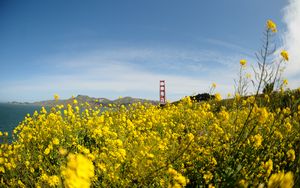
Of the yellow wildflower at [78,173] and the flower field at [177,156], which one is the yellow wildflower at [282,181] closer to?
the flower field at [177,156]

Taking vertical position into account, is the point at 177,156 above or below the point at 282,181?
below

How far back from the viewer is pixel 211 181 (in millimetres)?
3494

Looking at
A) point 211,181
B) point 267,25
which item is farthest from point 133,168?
point 267,25

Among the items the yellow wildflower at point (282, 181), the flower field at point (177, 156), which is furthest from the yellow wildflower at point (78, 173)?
the yellow wildflower at point (282, 181)

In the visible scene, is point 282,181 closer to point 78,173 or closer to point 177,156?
point 78,173

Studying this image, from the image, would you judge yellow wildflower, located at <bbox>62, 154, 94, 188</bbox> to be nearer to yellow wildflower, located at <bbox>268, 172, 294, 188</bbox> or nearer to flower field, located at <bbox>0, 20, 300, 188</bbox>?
flower field, located at <bbox>0, 20, 300, 188</bbox>

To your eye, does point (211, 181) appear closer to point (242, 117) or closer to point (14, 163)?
point (14, 163)

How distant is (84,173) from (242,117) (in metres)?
6.66

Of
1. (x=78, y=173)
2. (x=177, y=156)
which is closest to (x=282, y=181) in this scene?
(x=78, y=173)

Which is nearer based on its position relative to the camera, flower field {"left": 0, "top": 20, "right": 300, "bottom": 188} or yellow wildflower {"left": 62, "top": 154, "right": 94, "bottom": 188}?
yellow wildflower {"left": 62, "top": 154, "right": 94, "bottom": 188}

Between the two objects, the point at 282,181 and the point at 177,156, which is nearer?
the point at 282,181

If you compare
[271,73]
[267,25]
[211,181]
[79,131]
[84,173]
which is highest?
[267,25]

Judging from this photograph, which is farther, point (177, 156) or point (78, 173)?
point (177, 156)

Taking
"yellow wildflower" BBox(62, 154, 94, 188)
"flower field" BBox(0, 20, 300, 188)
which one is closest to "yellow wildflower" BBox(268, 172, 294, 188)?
"flower field" BBox(0, 20, 300, 188)
